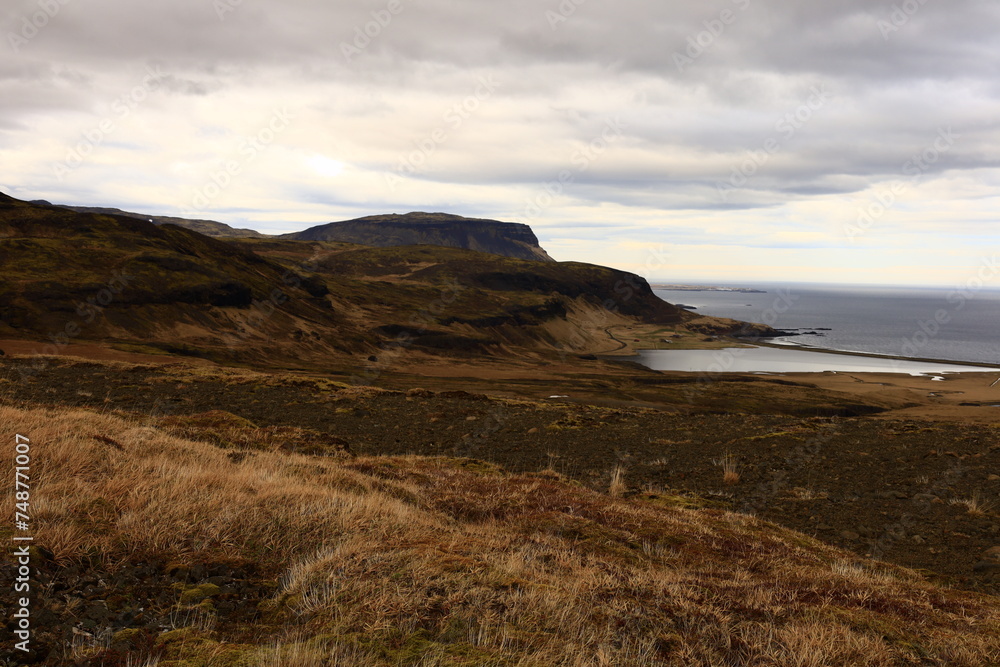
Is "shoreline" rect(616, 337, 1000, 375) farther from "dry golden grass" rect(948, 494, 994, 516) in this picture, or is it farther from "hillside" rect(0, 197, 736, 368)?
"dry golden grass" rect(948, 494, 994, 516)

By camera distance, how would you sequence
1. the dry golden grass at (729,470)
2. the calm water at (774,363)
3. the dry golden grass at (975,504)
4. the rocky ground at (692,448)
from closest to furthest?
the rocky ground at (692,448)
the dry golden grass at (975,504)
the dry golden grass at (729,470)
the calm water at (774,363)

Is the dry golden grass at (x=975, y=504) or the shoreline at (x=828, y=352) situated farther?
the shoreline at (x=828, y=352)

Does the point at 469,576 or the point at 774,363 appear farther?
the point at 774,363

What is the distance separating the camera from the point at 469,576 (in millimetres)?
5617

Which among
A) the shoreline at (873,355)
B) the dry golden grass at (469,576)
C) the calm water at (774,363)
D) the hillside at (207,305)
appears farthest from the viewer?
the shoreline at (873,355)

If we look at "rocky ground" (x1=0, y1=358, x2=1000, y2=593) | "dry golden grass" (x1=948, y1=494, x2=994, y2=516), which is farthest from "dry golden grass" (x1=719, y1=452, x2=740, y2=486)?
"dry golden grass" (x1=948, y1=494, x2=994, y2=516)

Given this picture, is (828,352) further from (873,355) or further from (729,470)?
(729,470)

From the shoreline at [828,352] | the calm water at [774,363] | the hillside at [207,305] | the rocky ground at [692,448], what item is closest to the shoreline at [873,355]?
the shoreline at [828,352]

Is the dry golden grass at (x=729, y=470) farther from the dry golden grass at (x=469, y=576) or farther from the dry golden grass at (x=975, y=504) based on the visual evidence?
the dry golden grass at (x=469, y=576)

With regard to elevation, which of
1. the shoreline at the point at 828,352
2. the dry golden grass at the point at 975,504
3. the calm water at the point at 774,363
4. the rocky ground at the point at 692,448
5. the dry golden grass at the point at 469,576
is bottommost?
the calm water at the point at 774,363

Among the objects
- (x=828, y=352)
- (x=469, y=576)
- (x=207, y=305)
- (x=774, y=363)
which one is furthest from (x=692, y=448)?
(x=828, y=352)

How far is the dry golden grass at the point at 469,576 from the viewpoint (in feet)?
14.8

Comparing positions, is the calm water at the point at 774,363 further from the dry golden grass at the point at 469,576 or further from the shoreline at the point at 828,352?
the dry golden grass at the point at 469,576

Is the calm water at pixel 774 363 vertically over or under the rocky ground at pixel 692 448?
under
